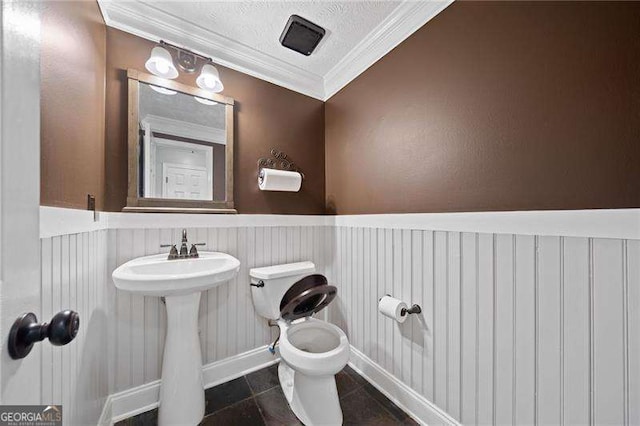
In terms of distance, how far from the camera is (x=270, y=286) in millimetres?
1519

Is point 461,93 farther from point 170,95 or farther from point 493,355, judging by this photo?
point 170,95

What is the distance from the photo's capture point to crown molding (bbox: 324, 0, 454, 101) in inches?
48.1

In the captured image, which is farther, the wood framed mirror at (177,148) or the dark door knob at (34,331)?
the wood framed mirror at (177,148)

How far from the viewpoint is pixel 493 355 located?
98 cm

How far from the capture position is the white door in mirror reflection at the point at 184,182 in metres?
1.41

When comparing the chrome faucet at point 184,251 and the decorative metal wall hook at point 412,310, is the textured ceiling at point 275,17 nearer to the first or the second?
the chrome faucet at point 184,251

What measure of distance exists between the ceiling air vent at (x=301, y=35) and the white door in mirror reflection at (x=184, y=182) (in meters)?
0.97

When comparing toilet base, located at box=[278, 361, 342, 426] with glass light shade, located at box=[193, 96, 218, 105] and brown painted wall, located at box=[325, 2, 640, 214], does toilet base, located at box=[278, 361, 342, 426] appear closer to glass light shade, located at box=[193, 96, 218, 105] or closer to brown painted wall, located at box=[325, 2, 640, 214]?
brown painted wall, located at box=[325, 2, 640, 214]

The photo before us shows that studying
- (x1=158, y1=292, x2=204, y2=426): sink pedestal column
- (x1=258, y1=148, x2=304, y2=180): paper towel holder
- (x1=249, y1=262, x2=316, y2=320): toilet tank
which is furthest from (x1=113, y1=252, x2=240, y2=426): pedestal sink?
Answer: (x1=258, y1=148, x2=304, y2=180): paper towel holder

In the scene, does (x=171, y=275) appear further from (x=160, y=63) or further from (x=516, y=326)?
(x=516, y=326)

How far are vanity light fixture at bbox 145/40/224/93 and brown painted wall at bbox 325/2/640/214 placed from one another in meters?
1.04

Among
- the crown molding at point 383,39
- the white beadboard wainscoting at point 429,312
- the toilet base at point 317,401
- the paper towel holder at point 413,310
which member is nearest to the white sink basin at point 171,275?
the white beadboard wainscoting at point 429,312

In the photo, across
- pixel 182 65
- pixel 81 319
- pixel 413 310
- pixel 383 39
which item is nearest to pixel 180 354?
pixel 81 319

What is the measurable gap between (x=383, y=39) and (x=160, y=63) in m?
1.31
